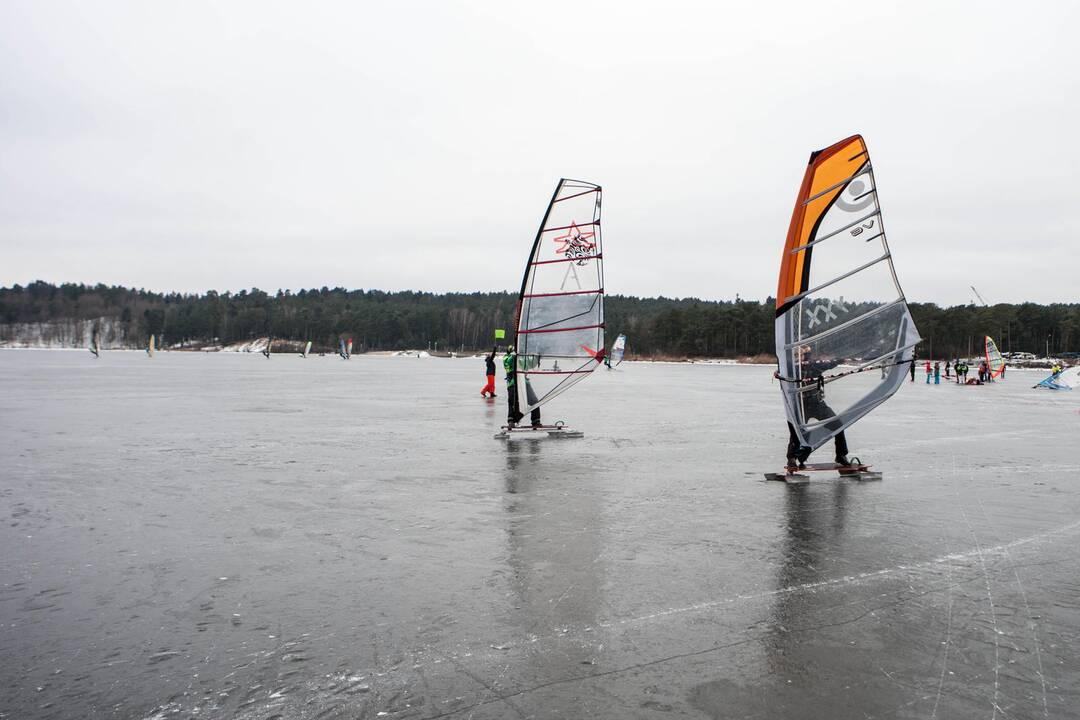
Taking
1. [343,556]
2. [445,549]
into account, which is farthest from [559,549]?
[343,556]

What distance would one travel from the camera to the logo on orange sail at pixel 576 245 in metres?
15.2

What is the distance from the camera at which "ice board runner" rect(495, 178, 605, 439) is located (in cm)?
1523

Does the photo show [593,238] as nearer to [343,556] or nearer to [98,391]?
[343,556]

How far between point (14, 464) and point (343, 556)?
23.3 feet

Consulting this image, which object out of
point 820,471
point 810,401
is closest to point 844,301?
point 810,401

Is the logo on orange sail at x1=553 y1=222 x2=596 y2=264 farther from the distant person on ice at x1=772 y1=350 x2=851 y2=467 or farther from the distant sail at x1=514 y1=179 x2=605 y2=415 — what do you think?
the distant person on ice at x1=772 y1=350 x2=851 y2=467

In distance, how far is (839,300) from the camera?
9672 millimetres

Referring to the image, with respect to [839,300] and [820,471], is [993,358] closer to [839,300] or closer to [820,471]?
[820,471]

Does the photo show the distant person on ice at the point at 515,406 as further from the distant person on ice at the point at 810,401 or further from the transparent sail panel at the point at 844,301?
the transparent sail panel at the point at 844,301

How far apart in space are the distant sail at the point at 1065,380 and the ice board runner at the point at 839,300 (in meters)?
34.3

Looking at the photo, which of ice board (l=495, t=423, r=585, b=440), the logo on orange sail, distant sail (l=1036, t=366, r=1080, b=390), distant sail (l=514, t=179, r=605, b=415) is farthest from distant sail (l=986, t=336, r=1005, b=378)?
ice board (l=495, t=423, r=585, b=440)

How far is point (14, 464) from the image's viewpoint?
34.4 ft

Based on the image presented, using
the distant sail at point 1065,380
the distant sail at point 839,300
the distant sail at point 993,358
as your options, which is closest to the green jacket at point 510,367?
the distant sail at point 839,300

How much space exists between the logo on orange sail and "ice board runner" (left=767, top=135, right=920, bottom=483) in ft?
19.9
